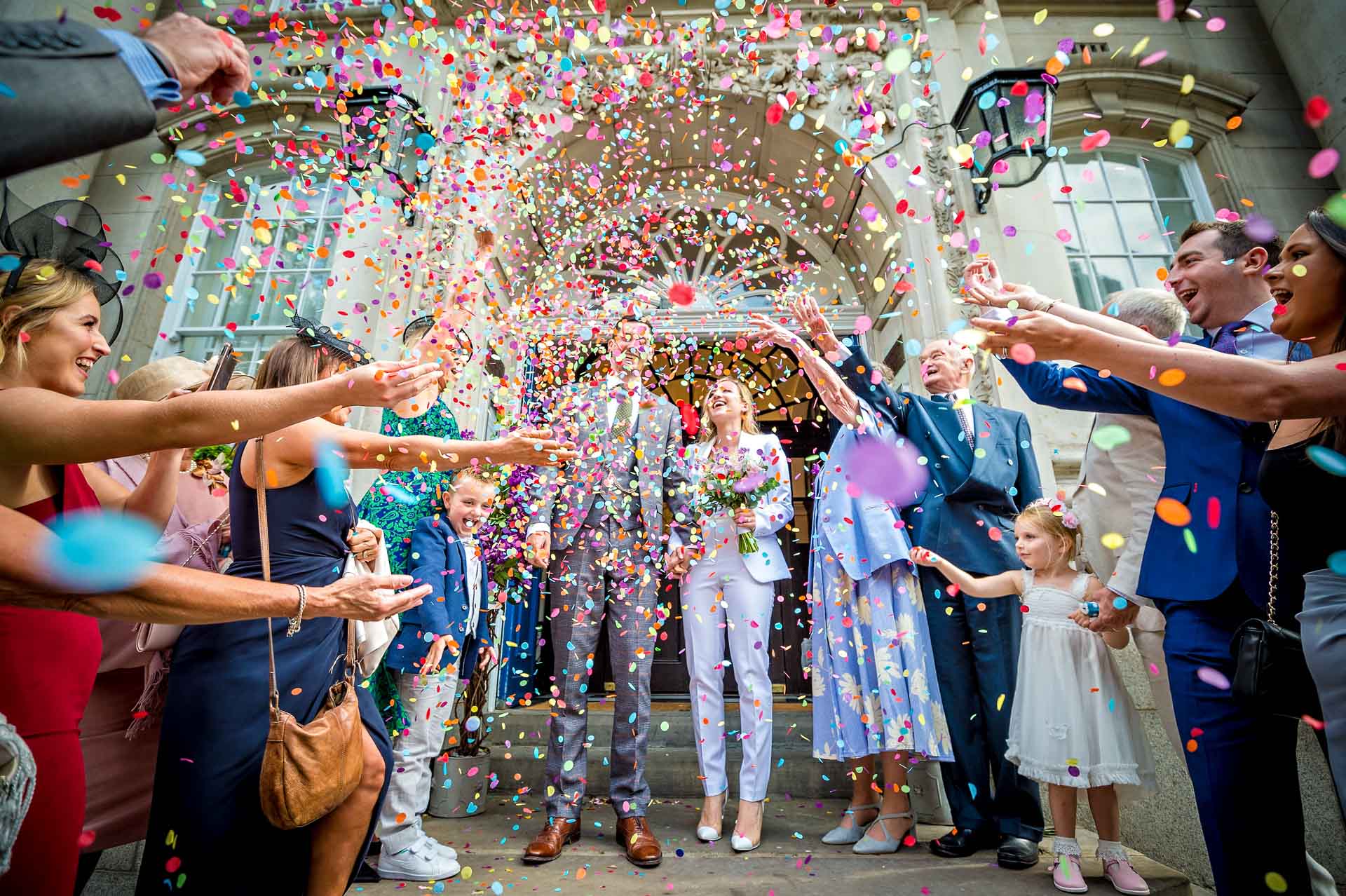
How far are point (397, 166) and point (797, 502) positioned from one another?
409cm

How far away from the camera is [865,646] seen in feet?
9.96

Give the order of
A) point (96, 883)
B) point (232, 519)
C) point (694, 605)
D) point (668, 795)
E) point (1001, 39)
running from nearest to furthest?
point (232, 519)
point (96, 883)
point (694, 605)
point (668, 795)
point (1001, 39)

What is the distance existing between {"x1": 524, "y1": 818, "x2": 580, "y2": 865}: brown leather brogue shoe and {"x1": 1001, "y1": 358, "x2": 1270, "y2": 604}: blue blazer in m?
2.44

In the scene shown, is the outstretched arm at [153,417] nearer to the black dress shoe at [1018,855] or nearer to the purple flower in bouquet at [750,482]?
the purple flower in bouquet at [750,482]

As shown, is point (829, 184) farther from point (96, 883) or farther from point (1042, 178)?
point (96, 883)

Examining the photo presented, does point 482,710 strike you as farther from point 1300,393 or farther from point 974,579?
point 1300,393

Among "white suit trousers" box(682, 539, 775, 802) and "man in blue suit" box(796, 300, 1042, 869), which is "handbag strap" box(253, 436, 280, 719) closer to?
"white suit trousers" box(682, 539, 775, 802)

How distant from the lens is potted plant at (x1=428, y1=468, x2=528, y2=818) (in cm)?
341

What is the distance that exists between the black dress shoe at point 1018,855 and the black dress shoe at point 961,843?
5.0 inches

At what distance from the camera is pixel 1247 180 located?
5.61 metres

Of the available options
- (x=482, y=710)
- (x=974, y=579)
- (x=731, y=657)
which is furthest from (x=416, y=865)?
(x=974, y=579)

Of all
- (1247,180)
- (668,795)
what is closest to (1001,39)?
(1247,180)

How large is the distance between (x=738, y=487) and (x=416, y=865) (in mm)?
2126

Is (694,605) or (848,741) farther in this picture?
(694,605)
